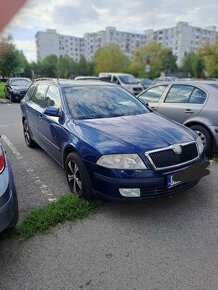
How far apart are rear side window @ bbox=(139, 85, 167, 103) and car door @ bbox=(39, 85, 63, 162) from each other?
215 cm

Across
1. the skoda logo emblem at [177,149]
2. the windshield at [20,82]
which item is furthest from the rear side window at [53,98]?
the windshield at [20,82]

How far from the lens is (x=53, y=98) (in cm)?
417

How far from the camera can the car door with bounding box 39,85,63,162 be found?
12.3 feet

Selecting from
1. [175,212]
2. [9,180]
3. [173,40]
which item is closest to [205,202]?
[175,212]

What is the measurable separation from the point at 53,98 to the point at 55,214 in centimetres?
197

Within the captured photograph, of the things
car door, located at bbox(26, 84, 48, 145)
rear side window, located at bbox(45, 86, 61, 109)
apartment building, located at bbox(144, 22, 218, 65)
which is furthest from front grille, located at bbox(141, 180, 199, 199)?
apartment building, located at bbox(144, 22, 218, 65)

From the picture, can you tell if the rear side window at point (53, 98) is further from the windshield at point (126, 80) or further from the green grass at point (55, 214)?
the windshield at point (126, 80)

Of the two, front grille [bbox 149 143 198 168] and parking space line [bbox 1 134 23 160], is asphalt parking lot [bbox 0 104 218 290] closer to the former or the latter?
front grille [bbox 149 143 198 168]

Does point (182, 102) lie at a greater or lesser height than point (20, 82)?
lesser

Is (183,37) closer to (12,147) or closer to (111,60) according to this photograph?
(111,60)

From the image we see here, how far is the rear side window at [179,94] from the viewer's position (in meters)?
5.11

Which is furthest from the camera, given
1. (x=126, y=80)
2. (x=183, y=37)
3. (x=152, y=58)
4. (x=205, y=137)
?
(x=183, y=37)

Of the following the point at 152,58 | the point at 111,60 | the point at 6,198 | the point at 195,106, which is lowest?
the point at 6,198

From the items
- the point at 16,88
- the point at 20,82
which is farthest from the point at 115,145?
the point at 20,82
